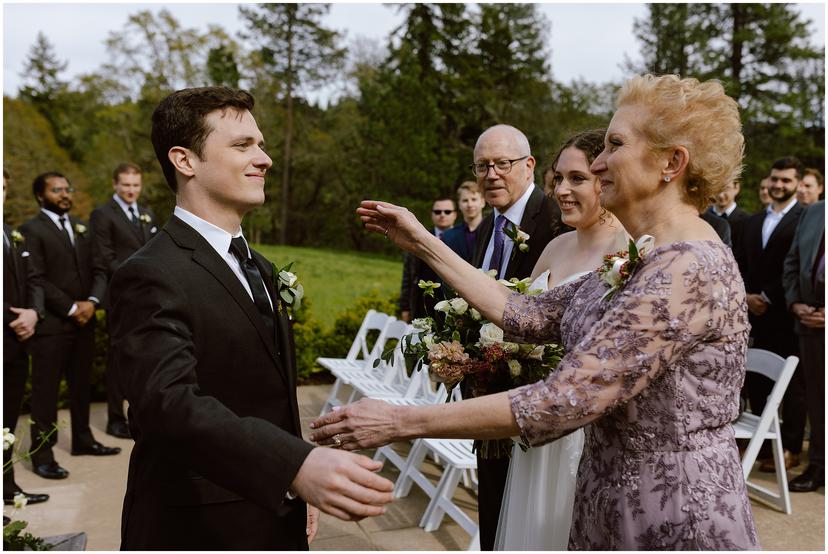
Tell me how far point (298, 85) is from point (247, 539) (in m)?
35.4

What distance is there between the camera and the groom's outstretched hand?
5.76 feet

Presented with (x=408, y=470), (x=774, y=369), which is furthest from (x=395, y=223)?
A: (x=774, y=369)

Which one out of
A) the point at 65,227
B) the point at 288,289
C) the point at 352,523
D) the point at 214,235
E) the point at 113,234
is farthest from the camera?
the point at 113,234

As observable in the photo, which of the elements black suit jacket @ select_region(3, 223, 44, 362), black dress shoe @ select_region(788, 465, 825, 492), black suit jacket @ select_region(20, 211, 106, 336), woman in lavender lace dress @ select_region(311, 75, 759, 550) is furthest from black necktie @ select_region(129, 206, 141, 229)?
black dress shoe @ select_region(788, 465, 825, 492)

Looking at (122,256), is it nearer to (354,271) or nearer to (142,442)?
(142,442)

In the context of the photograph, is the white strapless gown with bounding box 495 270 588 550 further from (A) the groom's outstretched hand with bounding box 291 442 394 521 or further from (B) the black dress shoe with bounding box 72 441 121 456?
(B) the black dress shoe with bounding box 72 441 121 456

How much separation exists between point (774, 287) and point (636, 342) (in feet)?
20.1

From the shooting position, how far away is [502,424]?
6.48 ft

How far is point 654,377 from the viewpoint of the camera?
200cm

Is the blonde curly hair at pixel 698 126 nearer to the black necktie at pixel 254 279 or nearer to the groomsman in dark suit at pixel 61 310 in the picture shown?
the black necktie at pixel 254 279

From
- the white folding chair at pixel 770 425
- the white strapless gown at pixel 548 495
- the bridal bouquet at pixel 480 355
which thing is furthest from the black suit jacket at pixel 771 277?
the bridal bouquet at pixel 480 355

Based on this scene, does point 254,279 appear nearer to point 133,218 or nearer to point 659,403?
point 659,403

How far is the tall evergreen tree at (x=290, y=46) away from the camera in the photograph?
34438 millimetres

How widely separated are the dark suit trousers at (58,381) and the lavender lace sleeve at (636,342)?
225 inches
